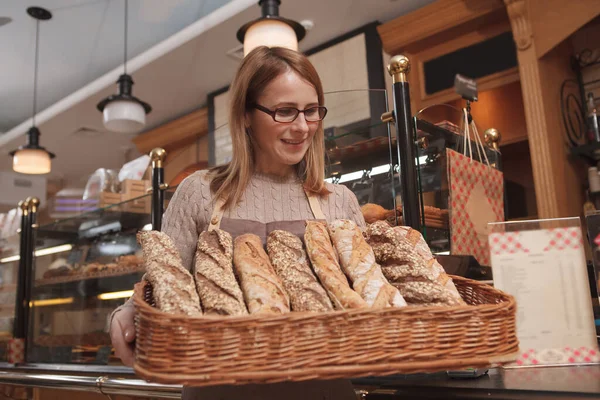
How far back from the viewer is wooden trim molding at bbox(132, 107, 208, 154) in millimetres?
6398

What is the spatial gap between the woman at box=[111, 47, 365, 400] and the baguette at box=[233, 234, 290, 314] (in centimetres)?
10

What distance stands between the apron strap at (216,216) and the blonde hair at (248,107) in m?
0.01

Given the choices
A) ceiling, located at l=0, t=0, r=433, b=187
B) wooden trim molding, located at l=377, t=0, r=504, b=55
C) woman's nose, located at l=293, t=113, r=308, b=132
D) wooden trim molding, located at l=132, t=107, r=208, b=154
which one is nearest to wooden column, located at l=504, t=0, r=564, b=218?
wooden trim molding, located at l=377, t=0, r=504, b=55

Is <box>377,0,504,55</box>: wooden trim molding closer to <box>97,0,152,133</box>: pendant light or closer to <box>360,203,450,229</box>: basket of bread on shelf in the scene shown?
<box>97,0,152,133</box>: pendant light

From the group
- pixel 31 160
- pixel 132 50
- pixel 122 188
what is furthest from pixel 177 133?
pixel 122 188

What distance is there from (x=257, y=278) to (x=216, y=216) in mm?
248

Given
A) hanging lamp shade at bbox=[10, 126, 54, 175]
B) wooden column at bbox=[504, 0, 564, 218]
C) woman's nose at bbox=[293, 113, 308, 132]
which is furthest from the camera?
hanging lamp shade at bbox=[10, 126, 54, 175]

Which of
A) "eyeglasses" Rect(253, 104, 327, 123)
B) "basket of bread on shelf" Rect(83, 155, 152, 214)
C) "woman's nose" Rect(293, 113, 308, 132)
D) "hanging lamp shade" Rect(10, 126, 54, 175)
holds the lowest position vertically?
"woman's nose" Rect(293, 113, 308, 132)

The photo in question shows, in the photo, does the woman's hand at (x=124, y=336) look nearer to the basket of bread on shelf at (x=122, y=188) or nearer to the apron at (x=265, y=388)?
the apron at (x=265, y=388)

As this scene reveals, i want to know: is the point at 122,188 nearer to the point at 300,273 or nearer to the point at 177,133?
the point at 300,273

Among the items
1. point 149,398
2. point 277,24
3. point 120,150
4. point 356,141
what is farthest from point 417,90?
point 120,150

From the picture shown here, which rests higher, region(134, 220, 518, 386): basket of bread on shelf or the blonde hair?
the blonde hair

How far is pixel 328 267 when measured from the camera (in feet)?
3.55

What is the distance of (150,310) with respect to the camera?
2.67 ft
